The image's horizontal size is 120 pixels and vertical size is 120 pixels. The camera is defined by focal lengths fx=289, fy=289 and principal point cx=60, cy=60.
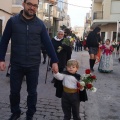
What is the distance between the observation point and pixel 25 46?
445 centimetres

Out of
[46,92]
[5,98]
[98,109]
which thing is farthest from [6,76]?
[98,109]

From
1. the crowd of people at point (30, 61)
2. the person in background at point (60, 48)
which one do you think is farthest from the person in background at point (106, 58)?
the crowd of people at point (30, 61)

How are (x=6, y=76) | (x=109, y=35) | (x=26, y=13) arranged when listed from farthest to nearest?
(x=109, y=35), (x=6, y=76), (x=26, y=13)

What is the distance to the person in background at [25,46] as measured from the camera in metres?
4.42

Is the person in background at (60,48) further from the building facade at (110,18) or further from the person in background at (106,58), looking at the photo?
the building facade at (110,18)

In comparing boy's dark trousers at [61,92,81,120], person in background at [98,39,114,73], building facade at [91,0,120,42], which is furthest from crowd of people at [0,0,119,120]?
building facade at [91,0,120,42]

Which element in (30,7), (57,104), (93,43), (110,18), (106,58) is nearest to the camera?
(30,7)

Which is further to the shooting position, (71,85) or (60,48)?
(60,48)

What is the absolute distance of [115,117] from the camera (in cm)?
555

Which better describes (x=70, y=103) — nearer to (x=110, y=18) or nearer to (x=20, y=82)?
(x=20, y=82)

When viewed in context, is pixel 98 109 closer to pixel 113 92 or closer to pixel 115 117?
pixel 115 117

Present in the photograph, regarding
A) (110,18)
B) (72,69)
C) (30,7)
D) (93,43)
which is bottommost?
(72,69)

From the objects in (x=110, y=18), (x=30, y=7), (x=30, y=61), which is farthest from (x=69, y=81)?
(x=110, y=18)

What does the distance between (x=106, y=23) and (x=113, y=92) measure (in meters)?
31.7
